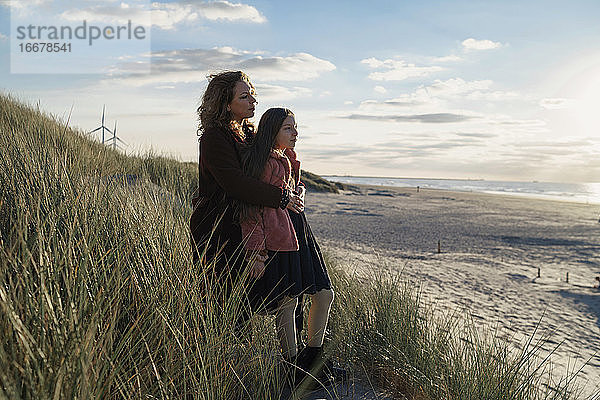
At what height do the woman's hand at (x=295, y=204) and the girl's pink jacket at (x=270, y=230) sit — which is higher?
the woman's hand at (x=295, y=204)

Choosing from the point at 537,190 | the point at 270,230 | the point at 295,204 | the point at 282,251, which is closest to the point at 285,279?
the point at 282,251

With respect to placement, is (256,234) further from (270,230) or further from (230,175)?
(230,175)

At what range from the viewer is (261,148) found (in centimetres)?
275

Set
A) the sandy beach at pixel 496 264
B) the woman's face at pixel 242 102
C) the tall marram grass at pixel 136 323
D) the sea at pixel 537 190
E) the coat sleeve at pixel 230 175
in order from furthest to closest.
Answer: the sea at pixel 537 190 < the sandy beach at pixel 496 264 < the woman's face at pixel 242 102 < the coat sleeve at pixel 230 175 < the tall marram grass at pixel 136 323

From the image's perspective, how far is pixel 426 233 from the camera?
17.6 m

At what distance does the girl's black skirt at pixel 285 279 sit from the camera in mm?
2752

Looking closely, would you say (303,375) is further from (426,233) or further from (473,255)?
(426,233)

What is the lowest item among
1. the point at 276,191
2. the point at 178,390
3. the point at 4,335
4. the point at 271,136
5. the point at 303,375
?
the point at 303,375

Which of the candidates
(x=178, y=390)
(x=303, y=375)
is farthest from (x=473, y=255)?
(x=178, y=390)

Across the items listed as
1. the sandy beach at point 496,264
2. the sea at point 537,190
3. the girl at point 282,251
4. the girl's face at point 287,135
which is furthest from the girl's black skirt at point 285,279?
the sea at point 537,190

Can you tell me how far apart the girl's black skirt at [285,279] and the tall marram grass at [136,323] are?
15 cm

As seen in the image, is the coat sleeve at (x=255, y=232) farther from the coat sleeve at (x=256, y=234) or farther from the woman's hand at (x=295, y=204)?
the woman's hand at (x=295, y=204)

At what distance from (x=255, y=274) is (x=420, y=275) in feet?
27.6

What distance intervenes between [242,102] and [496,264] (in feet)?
37.8
